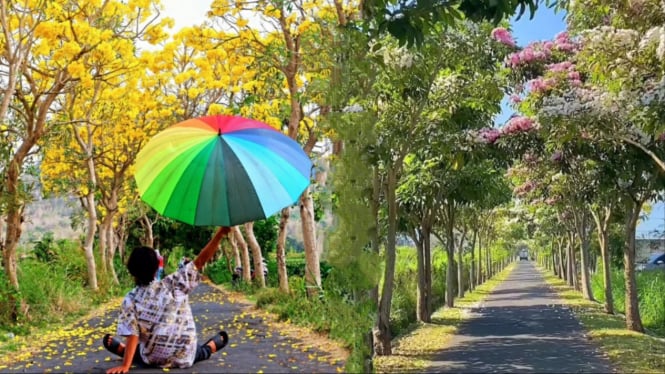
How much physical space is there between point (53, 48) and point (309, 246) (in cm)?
555

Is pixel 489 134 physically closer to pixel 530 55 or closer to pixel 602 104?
pixel 530 55

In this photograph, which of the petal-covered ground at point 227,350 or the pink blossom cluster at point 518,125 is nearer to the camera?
the petal-covered ground at point 227,350

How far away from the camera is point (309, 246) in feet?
41.9

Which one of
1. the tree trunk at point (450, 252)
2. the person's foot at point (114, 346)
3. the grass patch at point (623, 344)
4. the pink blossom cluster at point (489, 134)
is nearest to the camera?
the person's foot at point (114, 346)

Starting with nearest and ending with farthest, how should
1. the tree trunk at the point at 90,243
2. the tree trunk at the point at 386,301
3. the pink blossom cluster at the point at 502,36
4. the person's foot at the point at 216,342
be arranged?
the person's foot at the point at 216,342 → the pink blossom cluster at the point at 502,36 → the tree trunk at the point at 386,301 → the tree trunk at the point at 90,243

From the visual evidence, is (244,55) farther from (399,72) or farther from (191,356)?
(191,356)

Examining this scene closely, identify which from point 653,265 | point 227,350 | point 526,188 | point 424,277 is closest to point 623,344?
point 424,277

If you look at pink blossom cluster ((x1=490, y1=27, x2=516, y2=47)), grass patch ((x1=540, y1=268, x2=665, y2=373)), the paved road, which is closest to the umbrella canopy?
the paved road

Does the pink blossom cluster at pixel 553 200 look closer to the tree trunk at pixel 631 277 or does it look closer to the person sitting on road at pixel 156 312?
the tree trunk at pixel 631 277

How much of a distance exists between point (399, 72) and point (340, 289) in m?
3.14

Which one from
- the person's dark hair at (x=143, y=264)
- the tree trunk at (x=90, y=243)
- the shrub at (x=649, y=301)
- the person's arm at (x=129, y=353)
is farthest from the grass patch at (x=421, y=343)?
the tree trunk at (x=90, y=243)

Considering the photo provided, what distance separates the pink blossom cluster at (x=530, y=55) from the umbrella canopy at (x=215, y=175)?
857cm

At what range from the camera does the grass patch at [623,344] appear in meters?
10.2

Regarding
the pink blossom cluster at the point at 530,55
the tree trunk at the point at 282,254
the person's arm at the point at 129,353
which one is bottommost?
the person's arm at the point at 129,353
